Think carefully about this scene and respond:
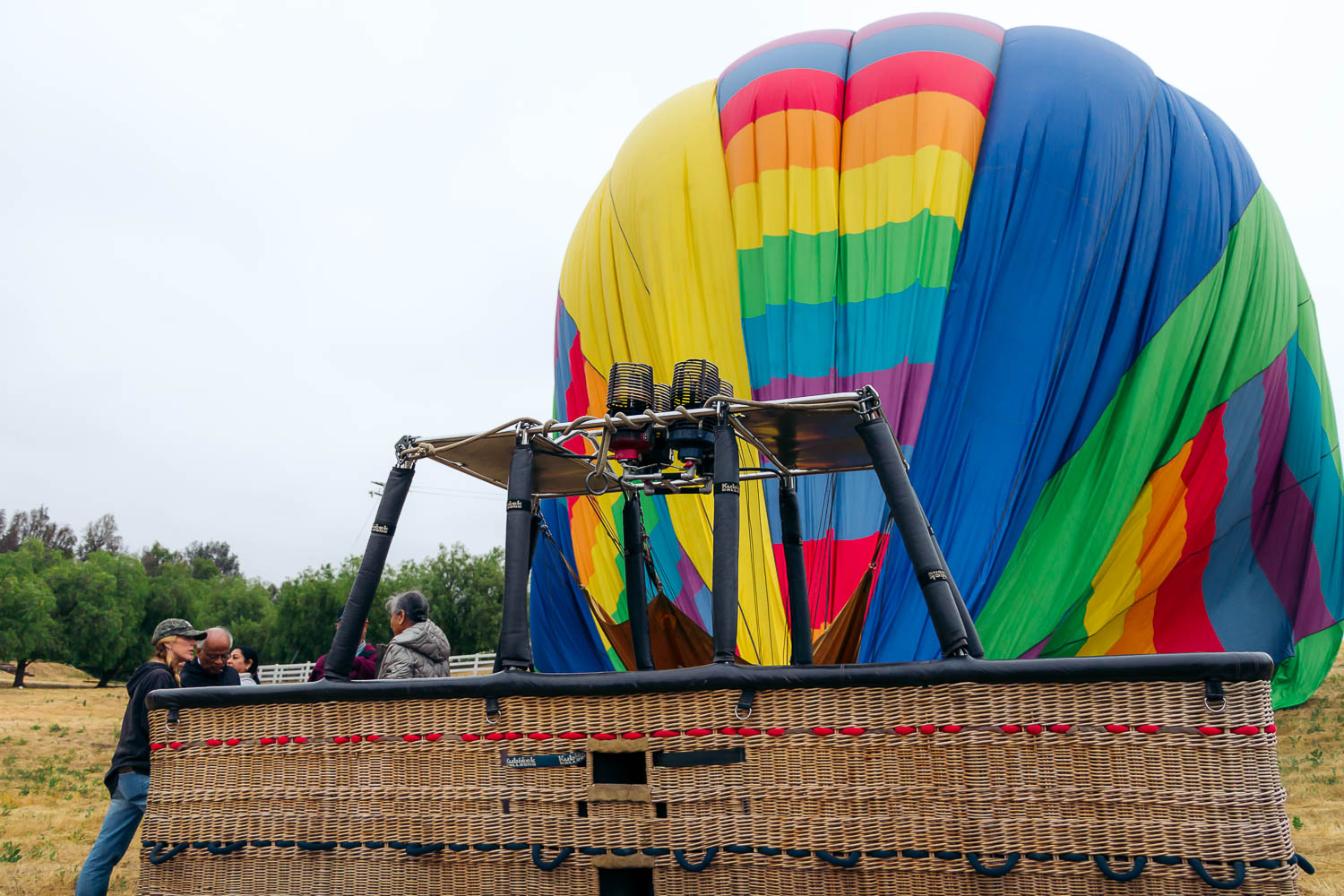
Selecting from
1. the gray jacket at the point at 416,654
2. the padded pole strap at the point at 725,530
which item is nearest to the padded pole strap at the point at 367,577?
the padded pole strap at the point at 725,530

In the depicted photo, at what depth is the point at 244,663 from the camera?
16.1 feet

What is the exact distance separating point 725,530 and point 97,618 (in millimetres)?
33728

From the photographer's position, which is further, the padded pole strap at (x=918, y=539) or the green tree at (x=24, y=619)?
the green tree at (x=24, y=619)

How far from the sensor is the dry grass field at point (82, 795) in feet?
12.9

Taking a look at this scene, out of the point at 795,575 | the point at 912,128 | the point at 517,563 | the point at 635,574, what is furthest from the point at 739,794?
the point at 912,128

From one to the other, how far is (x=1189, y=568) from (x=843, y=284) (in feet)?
9.93

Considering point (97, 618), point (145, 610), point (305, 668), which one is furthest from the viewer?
point (145, 610)

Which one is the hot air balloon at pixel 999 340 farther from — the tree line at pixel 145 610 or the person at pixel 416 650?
the tree line at pixel 145 610

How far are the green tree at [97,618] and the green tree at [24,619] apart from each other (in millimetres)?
831

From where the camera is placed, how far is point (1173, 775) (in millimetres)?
1646

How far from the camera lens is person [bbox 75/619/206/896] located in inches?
134

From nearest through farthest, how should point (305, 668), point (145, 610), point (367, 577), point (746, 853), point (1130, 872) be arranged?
1. point (1130, 872)
2. point (746, 853)
3. point (367, 577)
4. point (305, 668)
5. point (145, 610)

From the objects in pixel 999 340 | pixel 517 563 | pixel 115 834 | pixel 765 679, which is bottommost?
pixel 115 834

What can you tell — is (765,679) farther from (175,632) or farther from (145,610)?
(145,610)
